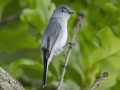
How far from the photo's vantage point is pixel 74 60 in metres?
2.31

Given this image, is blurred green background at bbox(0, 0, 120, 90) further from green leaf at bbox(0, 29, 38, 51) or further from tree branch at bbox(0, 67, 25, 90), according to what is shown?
tree branch at bbox(0, 67, 25, 90)

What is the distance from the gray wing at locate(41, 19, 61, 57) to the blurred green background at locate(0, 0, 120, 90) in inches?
20.7

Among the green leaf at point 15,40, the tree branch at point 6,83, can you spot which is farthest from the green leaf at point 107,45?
the tree branch at point 6,83

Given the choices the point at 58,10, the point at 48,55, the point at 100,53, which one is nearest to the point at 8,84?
the point at 48,55

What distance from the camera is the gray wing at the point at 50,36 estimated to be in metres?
1.54

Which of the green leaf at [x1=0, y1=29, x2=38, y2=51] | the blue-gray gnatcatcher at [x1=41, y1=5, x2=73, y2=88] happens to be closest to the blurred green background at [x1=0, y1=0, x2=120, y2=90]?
the green leaf at [x1=0, y1=29, x2=38, y2=51]

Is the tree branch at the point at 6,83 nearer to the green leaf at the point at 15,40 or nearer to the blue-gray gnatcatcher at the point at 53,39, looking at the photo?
the blue-gray gnatcatcher at the point at 53,39

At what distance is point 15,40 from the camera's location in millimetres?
2488

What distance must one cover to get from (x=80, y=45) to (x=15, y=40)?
15.7 inches

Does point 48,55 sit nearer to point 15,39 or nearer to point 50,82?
point 50,82

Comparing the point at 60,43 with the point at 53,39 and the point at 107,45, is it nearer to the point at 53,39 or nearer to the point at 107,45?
the point at 53,39

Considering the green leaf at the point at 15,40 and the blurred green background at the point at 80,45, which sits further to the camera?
the green leaf at the point at 15,40

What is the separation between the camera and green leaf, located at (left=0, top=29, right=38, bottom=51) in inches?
94.6

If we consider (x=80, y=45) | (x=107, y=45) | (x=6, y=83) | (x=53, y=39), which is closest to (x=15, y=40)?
(x=80, y=45)
